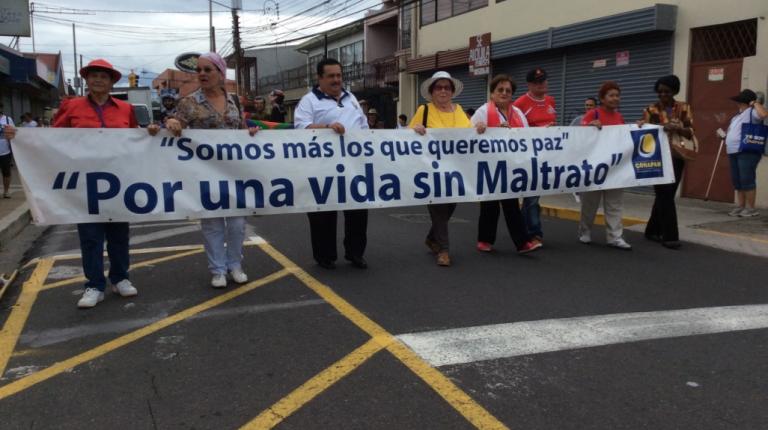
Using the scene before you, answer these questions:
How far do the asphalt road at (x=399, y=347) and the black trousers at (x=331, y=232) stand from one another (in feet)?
0.60

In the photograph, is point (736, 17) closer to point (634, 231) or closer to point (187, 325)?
point (634, 231)

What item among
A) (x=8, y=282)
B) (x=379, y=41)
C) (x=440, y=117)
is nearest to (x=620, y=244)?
(x=440, y=117)

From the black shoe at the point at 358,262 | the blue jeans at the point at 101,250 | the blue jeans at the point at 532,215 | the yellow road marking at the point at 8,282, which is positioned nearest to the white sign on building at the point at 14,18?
the yellow road marking at the point at 8,282

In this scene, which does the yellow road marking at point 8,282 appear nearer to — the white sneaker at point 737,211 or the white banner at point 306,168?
the white banner at point 306,168

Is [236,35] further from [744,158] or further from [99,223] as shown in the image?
[99,223]

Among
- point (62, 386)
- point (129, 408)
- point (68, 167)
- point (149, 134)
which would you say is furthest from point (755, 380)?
point (68, 167)

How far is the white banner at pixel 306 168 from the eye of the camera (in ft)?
15.9

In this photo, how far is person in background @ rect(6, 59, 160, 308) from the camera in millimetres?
4742

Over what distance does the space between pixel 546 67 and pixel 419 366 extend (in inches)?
496

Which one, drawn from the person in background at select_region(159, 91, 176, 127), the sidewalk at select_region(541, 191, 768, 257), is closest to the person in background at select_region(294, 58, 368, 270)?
the person in background at select_region(159, 91, 176, 127)


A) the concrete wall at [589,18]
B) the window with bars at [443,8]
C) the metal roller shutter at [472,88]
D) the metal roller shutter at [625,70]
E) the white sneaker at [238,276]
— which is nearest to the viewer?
the white sneaker at [238,276]

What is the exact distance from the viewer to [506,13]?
52.2ft

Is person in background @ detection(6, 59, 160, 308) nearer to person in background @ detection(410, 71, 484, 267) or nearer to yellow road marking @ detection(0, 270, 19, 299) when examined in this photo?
yellow road marking @ detection(0, 270, 19, 299)

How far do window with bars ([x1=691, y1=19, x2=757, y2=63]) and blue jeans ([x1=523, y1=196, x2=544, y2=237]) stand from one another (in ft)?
18.9
